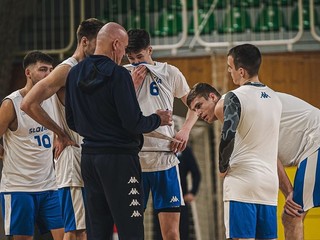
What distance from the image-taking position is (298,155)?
684 centimetres

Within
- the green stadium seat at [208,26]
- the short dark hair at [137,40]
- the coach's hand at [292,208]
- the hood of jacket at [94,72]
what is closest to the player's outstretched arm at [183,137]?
the short dark hair at [137,40]

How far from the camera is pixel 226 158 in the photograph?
605 centimetres

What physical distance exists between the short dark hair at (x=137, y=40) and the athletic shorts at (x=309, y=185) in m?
1.54

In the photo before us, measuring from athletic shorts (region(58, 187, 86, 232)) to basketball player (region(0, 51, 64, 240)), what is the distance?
2.47 ft

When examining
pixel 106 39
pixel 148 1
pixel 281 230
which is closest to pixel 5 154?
pixel 106 39

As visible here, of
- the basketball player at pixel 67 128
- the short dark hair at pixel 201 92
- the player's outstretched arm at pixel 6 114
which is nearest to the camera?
the basketball player at pixel 67 128

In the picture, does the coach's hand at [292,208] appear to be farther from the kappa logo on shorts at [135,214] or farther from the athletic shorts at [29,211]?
the athletic shorts at [29,211]

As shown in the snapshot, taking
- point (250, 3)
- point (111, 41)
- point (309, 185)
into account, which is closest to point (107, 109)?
point (111, 41)

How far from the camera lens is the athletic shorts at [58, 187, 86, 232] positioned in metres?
6.50

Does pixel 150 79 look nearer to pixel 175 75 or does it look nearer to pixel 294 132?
pixel 175 75

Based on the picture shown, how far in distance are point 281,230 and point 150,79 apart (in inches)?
103

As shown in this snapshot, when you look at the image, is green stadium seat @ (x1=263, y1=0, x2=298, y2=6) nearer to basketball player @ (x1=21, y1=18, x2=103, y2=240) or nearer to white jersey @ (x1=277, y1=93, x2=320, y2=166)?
white jersey @ (x1=277, y1=93, x2=320, y2=166)

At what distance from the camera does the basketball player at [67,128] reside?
20.7ft

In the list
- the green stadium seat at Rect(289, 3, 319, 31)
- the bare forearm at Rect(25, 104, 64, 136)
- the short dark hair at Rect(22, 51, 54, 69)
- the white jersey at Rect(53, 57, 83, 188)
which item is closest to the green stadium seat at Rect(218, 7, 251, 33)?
the green stadium seat at Rect(289, 3, 319, 31)
